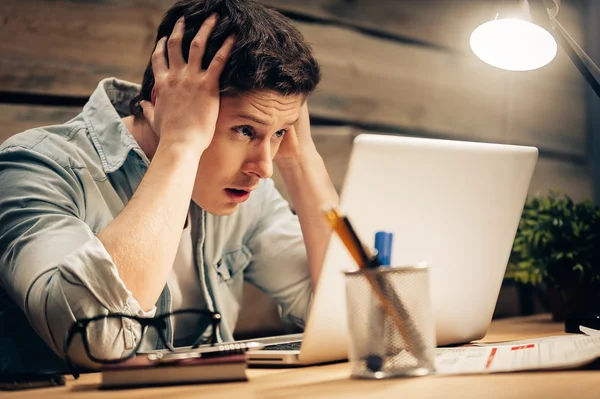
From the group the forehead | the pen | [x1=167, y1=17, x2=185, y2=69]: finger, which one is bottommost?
the pen

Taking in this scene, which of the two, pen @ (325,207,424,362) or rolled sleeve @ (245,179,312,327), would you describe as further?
rolled sleeve @ (245,179,312,327)

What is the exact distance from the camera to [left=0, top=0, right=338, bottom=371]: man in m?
1.03

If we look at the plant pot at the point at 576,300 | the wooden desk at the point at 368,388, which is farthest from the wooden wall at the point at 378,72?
the wooden desk at the point at 368,388

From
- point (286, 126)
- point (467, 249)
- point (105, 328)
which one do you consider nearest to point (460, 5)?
point (286, 126)

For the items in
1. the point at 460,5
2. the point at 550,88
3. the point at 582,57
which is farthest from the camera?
the point at 550,88

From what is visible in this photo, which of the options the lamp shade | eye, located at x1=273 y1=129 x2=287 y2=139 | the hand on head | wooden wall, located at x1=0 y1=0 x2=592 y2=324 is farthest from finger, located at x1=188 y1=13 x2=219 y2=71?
the lamp shade

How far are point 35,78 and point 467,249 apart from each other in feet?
3.68

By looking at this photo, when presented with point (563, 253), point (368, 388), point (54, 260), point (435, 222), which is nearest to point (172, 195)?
point (54, 260)

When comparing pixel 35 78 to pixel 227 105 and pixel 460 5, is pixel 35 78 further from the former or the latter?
pixel 460 5

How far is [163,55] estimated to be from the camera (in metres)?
1.39

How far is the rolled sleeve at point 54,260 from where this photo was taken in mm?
940

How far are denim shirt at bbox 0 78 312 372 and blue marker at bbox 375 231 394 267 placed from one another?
37cm

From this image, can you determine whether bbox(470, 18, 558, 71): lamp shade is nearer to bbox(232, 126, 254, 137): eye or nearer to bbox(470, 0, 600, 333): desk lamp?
bbox(470, 0, 600, 333): desk lamp

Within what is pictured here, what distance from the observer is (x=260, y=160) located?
4.43ft
